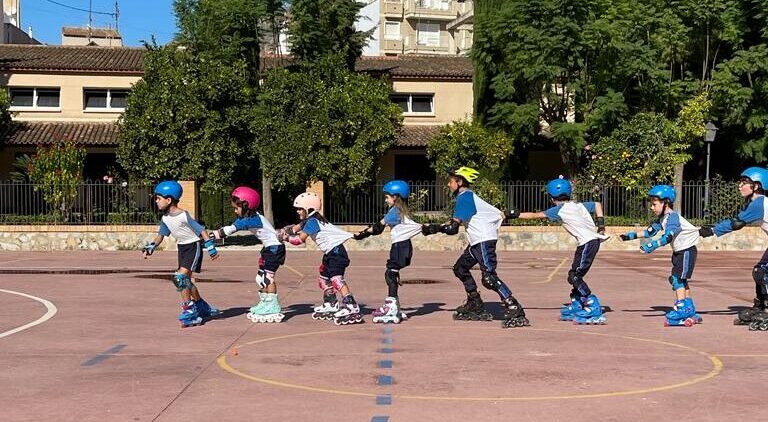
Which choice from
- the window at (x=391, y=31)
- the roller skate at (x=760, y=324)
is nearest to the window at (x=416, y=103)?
the window at (x=391, y=31)

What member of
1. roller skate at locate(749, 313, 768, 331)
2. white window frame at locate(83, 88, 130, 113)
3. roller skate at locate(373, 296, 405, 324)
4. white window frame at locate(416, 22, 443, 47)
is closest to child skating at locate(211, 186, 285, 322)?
roller skate at locate(373, 296, 405, 324)

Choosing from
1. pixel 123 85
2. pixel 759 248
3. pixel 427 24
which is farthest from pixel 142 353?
pixel 427 24

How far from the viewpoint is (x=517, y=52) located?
1213 inches

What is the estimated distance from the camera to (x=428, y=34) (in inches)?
2717

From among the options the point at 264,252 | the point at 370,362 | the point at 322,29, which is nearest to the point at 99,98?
the point at 322,29

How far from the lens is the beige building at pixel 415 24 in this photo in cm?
6800

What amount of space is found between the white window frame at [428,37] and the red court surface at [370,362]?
5446 cm

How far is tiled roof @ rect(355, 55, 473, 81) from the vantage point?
39562 mm

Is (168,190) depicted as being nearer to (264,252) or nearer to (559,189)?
(264,252)

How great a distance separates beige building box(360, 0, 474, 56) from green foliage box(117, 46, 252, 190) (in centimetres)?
3924

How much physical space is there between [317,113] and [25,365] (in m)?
21.1

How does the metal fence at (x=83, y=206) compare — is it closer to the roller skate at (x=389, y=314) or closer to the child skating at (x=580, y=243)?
the roller skate at (x=389, y=314)

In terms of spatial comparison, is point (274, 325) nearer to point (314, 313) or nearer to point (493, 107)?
point (314, 313)

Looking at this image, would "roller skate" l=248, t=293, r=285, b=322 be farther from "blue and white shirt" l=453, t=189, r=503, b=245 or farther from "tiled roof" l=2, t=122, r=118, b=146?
"tiled roof" l=2, t=122, r=118, b=146
